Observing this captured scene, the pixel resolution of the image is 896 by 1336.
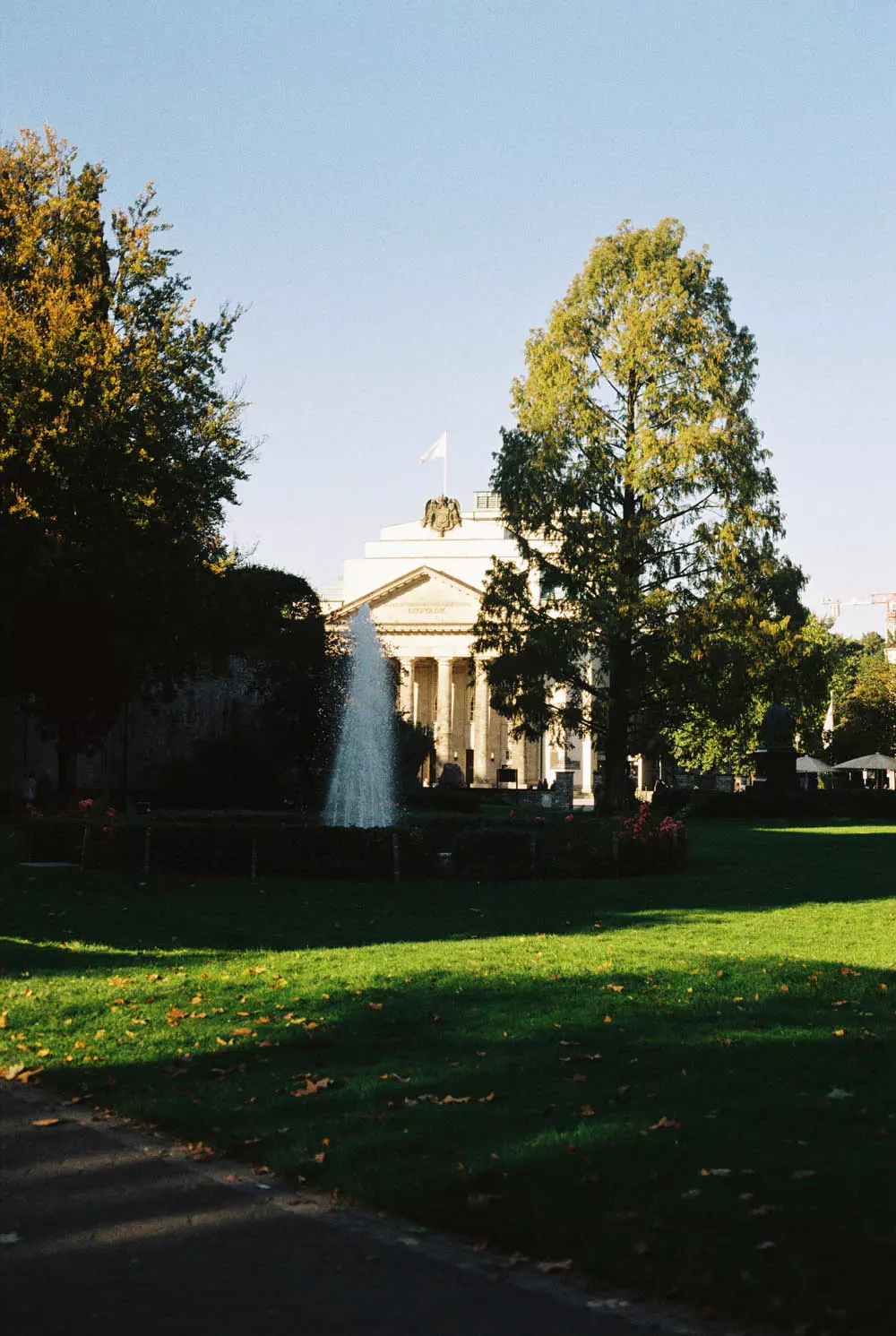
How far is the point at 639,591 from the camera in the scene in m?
36.8

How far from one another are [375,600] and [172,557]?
5983cm

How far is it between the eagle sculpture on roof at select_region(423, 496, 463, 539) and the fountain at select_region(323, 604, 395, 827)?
5017 cm

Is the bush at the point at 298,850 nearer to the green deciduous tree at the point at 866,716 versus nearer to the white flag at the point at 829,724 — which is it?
the white flag at the point at 829,724

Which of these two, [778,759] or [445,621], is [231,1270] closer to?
[778,759]

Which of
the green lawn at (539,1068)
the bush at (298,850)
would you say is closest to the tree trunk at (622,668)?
the bush at (298,850)

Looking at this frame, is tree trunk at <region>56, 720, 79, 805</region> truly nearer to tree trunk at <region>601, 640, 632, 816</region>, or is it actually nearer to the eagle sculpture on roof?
tree trunk at <region>601, 640, 632, 816</region>

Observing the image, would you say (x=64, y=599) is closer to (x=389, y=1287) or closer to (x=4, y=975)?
(x=4, y=975)

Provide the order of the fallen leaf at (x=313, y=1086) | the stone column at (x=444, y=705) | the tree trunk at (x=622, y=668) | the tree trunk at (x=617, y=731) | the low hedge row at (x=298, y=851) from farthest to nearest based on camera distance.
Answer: the stone column at (x=444, y=705) → the tree trunk at (x=617, y=731) → the tree trunk at (x=622, y=668) → the low hedge row at (x=298, y=851) → the fallen leaf at (x=313, y=1086)

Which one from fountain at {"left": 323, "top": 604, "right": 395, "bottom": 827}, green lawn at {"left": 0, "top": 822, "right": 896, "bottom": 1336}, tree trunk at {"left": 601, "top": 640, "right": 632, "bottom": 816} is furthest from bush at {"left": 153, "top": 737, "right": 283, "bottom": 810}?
green lawn at {"left": 0, "top": 822, "right": 896, "bottom": 1336}

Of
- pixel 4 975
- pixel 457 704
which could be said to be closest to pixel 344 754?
pixel 4 975

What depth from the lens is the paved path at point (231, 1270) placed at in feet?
15.3

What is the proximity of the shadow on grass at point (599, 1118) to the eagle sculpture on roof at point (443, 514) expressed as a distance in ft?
280

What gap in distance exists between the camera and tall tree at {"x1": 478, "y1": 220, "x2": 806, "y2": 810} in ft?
121

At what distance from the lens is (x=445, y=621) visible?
92.7 meters
